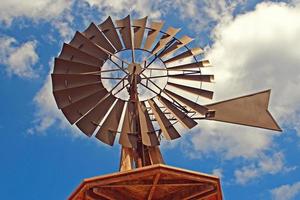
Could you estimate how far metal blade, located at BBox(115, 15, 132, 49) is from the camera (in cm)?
1148

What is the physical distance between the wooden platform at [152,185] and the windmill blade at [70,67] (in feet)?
9.02

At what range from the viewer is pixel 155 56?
11594mm

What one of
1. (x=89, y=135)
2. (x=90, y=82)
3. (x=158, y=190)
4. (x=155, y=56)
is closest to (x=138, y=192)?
(x=158, y=190)

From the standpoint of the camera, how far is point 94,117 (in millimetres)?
10508

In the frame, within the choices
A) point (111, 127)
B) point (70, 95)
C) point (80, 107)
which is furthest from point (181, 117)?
point (70, 95)

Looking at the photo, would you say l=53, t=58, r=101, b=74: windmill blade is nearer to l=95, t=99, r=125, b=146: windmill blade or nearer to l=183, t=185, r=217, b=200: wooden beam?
l=95, t=99, r=125, b=146: windmill blade

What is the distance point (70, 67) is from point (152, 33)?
2.33m

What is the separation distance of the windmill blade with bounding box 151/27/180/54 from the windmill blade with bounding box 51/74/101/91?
184cm

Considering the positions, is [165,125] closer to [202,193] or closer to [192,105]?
[192,105]

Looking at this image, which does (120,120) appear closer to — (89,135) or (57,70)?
(89,135)

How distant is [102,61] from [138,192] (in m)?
3.05

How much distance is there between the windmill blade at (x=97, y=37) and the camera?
11.3 metres

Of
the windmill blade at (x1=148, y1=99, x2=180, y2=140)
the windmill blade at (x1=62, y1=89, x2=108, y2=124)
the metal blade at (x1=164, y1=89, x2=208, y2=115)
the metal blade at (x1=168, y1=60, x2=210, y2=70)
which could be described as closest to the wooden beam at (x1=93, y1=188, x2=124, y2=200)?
the windmill blade at (x1=148, y1=99, x2=180, y2=140)

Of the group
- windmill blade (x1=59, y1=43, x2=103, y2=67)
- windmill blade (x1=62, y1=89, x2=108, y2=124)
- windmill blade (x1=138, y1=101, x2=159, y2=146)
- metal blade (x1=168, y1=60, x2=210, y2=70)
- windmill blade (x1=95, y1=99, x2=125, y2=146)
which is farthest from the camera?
metal blade (x1=168, y1=60, x2=210, y2=70)
